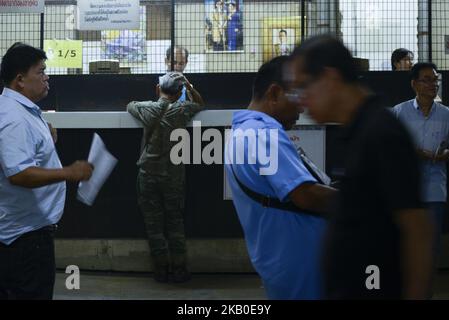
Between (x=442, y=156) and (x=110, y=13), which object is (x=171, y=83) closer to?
(x=110, y=13)

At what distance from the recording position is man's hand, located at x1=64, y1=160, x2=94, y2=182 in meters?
3.73

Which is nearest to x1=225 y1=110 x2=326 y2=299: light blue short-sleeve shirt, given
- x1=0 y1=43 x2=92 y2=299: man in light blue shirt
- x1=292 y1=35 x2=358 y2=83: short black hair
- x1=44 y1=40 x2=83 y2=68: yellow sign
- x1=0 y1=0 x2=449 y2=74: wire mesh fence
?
x1=292 y1=35 x2=358 y2=83: short black hair

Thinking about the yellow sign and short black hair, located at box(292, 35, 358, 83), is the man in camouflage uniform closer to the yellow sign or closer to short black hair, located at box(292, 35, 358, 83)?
the yellow sign

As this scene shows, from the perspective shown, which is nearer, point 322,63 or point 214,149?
point 322,63

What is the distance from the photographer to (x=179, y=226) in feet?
25.0

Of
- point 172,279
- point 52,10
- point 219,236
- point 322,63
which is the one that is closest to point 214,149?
point 219,236

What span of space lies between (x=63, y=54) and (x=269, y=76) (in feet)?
18.1

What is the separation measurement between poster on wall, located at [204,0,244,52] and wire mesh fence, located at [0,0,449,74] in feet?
0.04

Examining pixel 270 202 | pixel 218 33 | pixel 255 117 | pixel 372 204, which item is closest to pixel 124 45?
pixel 218 33

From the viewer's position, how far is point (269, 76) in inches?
139

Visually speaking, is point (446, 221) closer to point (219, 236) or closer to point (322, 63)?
point (219, 236)

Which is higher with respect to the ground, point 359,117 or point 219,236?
point 359,117

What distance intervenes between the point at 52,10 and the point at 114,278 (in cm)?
329
